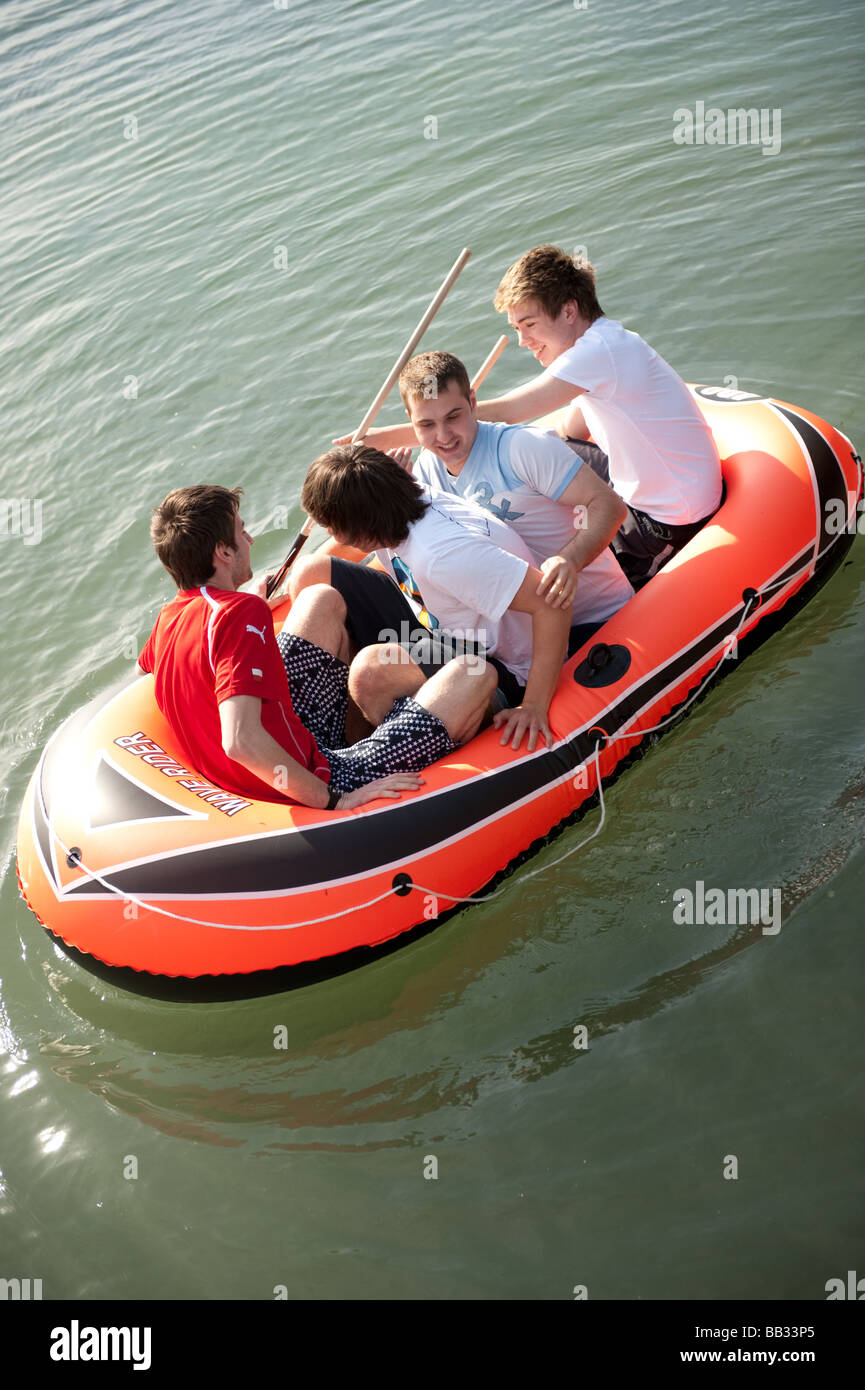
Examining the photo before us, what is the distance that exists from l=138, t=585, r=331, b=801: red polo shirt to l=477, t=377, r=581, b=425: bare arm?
3.97ft

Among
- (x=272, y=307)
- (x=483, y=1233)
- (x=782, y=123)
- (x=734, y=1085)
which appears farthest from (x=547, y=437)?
(x=782, y=123)

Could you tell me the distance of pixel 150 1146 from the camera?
3.16m

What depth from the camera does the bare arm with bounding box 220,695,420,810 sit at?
3.09 m

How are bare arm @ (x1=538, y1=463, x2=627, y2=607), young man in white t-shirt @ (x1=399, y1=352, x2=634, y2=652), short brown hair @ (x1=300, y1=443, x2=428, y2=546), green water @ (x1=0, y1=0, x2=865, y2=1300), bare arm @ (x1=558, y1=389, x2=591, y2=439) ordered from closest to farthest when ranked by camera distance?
green water @ (x1=0, y1=0, x2=865, y2=1300), short brown hair @ (x1=300, y1=443, x2=428, y2=546), young man in white t-shirt @ (x1=399, y1=352, x2=634, y2=652), bare arm @ (x1=538, y1=463, x2=627, y2=607), bare arm @ (x1=558, y1=389, x2=591, y2=439)

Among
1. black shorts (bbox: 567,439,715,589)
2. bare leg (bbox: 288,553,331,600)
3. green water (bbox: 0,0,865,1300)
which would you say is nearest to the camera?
green water (bbox: 0,0,865,1300)

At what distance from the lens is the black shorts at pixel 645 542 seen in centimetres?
409

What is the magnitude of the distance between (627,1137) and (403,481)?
1.77 m

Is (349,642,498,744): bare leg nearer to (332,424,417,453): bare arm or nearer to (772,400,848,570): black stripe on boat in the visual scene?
(332,424,417,453): bare arm

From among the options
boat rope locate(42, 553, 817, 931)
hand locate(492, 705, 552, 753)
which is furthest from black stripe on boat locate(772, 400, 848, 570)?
hand locate(492, 705, 552, 753)

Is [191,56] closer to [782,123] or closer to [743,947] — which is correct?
[782,123]

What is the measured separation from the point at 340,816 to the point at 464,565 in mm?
765

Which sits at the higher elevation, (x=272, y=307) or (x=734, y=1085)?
(x=272, y=307)

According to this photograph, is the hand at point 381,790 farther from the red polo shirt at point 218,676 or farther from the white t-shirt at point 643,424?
the white t-shirt at point 643,424

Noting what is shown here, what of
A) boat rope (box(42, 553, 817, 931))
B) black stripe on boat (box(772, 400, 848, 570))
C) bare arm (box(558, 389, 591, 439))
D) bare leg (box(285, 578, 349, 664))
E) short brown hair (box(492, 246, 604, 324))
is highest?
short brown hair (box(492, 246, 604, 324))
